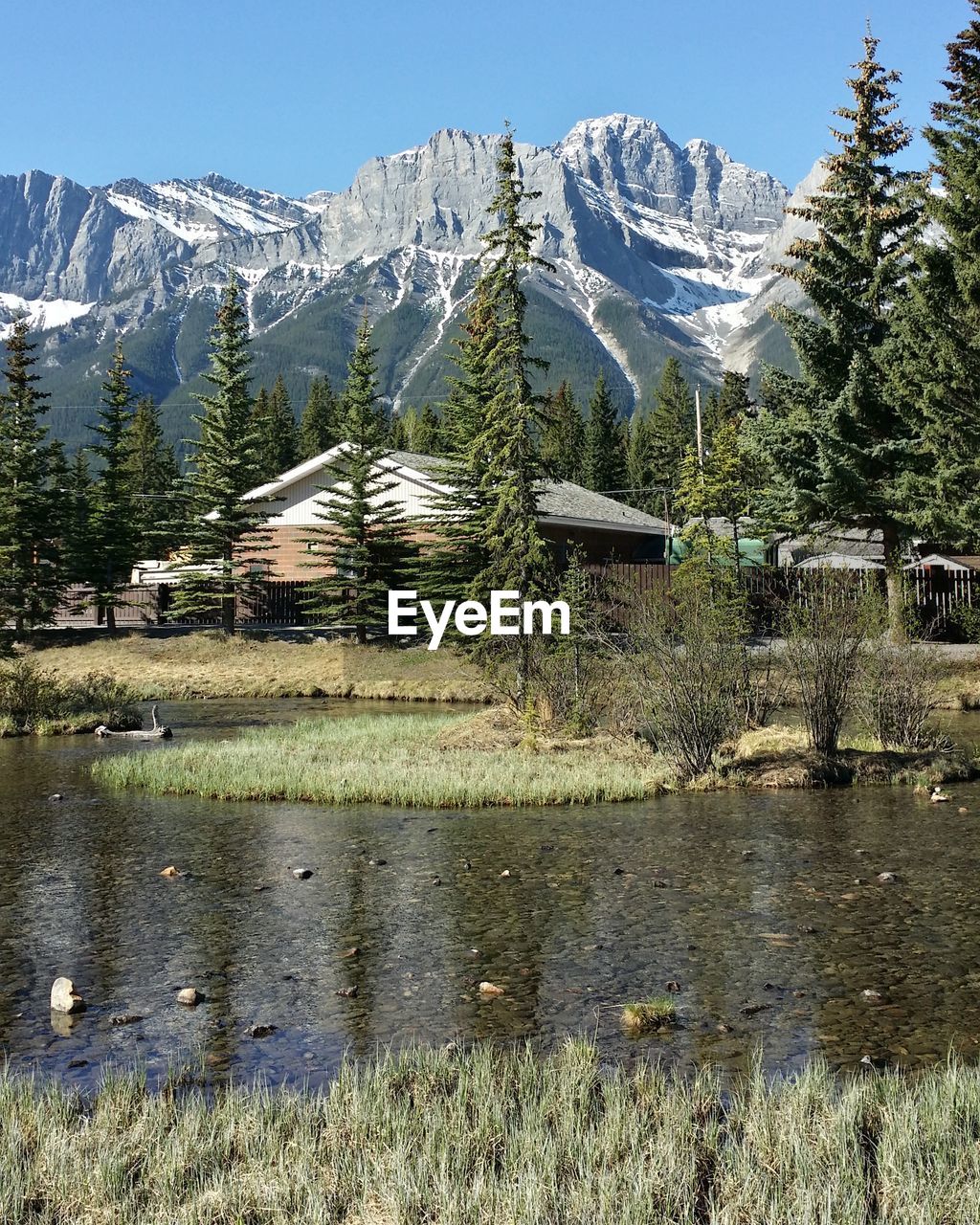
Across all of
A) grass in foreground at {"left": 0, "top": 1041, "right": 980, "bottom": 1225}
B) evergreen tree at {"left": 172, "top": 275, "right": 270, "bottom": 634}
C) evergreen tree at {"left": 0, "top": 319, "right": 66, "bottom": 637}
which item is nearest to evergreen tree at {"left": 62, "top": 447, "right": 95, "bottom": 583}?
evergreen tree at {"left": 0, "top": 319, "right": 66, "bottom": 637}

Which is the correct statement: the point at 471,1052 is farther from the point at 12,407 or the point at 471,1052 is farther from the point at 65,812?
the point at 12,407

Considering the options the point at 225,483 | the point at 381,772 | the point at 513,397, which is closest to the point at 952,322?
the point at 513,397

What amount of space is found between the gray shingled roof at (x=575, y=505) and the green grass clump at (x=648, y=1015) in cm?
3455

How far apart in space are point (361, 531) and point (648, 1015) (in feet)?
118

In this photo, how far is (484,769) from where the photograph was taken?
17.7m

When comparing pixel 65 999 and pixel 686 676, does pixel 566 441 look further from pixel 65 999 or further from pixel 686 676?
pixel 65 999

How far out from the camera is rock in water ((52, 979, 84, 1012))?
7957 mm

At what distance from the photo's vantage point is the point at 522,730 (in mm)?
21031

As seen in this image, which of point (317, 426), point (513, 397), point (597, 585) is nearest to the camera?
Result: point (513, 397)

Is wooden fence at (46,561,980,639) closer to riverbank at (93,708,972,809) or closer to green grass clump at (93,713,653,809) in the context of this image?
riverbank at (93,708,972,809)

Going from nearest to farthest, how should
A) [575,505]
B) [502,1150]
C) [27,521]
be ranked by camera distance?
1. [502,1150]
2. [27,521]
3. [575,505]

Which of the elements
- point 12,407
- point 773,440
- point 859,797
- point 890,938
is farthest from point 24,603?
point 890,938

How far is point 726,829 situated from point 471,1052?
25.4 ft

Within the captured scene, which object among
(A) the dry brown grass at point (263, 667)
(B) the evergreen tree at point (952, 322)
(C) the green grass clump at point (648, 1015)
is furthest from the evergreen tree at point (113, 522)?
(C) the green grass clump at point (648, 1015)
